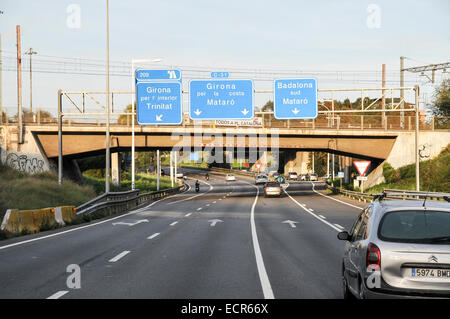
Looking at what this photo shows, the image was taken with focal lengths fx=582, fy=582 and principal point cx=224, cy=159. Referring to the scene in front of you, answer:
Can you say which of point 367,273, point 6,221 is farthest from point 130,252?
point 367,273

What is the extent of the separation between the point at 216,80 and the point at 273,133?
10.7 m

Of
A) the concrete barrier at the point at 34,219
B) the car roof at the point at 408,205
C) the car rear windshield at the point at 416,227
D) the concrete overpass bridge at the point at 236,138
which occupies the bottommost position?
the concrete barrier at the point at 34,219

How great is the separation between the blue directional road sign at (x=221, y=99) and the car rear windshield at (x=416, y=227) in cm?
3022

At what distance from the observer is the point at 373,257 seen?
270 inches

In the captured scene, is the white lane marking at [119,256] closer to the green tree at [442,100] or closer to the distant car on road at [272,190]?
the distant car on road at [272,190]

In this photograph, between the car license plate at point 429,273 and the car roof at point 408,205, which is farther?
the car roof at point 408,205

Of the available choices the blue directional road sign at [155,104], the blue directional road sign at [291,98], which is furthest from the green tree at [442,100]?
the blue directional road sign at [155,104]

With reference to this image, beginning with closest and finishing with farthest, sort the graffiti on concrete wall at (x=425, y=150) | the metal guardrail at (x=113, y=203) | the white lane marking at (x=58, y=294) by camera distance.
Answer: the white lane marking at (x=58, y=294) < the metal guardrail at (x=113, y=203) < the graffiti on concrete wall at (x=425, y=150)

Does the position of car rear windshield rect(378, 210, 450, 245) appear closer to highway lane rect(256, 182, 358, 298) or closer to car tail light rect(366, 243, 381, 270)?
car tail light rect(366, 243, 381, 270)

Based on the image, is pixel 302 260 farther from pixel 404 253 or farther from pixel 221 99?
pixel 221 99

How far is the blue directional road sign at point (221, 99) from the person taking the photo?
37.3 meters

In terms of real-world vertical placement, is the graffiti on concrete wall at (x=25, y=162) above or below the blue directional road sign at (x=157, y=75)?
below

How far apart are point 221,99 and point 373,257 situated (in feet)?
102

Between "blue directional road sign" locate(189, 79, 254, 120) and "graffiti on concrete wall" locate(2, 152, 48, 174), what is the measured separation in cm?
1459
